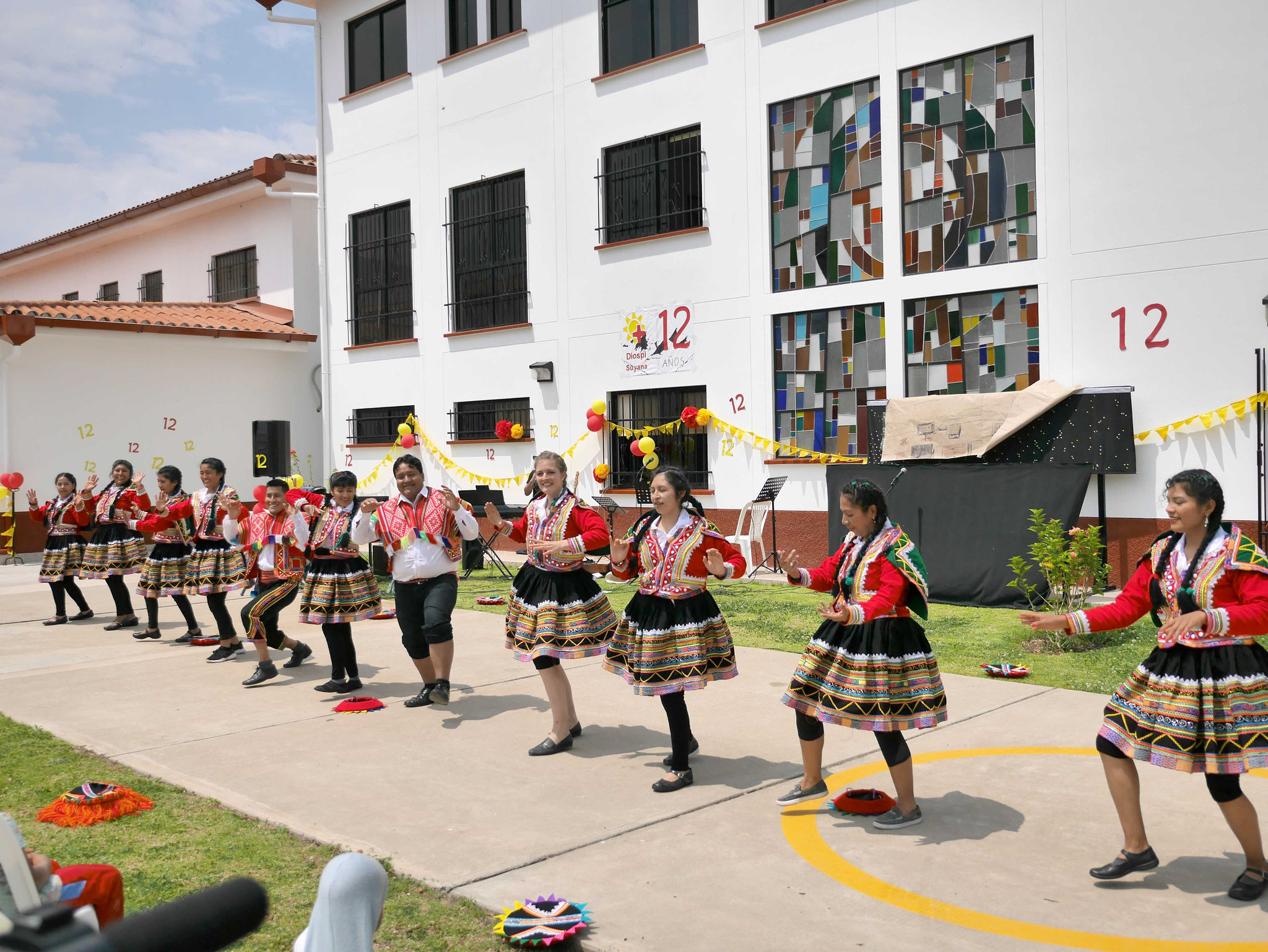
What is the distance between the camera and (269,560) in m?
8.98

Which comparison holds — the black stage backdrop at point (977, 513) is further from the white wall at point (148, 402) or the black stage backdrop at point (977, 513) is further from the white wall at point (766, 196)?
the white wall at point (148, 402)

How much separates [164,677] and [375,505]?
9.37 feet

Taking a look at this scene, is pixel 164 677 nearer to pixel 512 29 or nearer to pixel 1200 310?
pixel 1200 310

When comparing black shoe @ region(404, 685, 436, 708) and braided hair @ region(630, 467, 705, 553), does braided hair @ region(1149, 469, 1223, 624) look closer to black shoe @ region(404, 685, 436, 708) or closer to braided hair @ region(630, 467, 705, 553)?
braided hair @ region(630, 467, 705, 553)

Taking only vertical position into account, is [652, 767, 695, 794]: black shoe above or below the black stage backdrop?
below

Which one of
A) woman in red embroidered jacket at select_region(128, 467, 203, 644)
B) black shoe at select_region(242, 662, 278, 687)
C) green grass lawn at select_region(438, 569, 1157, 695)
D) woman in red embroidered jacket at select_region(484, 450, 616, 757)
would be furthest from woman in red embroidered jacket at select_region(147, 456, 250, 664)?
woman in red embroidered jacket at select_region(484, 450, 616, 757)

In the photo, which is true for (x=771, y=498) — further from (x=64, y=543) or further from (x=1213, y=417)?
(x=64, y=543)

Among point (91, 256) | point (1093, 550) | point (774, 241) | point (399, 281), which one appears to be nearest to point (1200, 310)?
point (1093, 550)

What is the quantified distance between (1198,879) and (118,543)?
11.1 m

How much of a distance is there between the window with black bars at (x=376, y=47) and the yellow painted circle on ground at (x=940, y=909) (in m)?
18.7

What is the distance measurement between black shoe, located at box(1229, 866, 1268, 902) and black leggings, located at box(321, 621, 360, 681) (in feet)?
20.4

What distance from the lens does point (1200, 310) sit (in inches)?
457

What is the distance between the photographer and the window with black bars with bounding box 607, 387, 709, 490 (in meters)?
16.0

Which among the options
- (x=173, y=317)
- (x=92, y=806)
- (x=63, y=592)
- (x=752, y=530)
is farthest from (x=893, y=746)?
(x=173, y=317)
